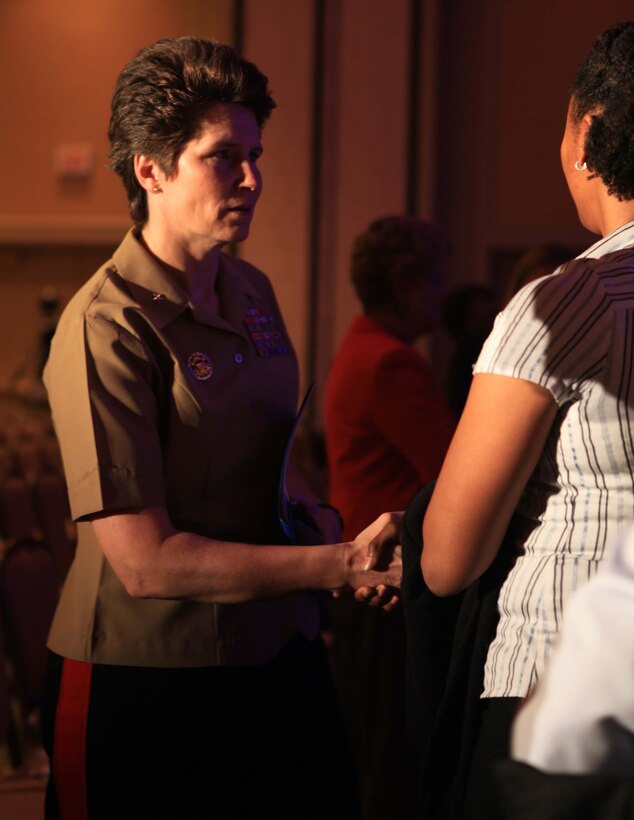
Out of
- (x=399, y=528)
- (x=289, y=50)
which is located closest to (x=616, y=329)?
(x=399, y=528)

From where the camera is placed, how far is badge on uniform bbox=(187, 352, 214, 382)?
1.78 m

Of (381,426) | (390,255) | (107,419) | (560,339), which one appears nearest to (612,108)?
(560,339)

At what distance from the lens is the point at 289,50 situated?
6461 millimetres

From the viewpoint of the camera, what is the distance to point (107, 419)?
164 centimetres

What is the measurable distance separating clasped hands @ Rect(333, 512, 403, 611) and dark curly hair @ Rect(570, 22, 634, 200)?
63 centimetres

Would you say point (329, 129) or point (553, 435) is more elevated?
point (329, 129)

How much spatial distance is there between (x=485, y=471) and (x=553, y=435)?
9cm

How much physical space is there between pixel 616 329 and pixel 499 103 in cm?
580

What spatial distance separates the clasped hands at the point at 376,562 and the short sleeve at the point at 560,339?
504mm

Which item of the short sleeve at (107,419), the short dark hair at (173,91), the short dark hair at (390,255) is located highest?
the short dark hair at (173,91)

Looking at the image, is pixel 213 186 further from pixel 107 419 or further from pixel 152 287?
pixel 107 419

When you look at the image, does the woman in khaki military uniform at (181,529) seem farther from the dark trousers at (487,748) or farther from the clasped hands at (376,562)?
the dark trousers at (487,748)

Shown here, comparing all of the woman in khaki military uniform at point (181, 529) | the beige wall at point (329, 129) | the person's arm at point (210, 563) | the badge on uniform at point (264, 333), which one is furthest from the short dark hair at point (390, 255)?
the beige wall at point (329, 129)

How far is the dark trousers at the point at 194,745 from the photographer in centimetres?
175
